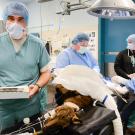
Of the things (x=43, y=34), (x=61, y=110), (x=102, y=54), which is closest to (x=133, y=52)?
(x=102, y=54)

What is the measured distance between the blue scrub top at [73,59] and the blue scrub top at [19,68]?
1231 millimetres

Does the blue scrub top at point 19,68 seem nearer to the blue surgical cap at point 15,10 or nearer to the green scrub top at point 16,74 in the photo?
the green scrub top at point 16,74

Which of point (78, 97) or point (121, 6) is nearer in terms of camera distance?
point (78, 97)

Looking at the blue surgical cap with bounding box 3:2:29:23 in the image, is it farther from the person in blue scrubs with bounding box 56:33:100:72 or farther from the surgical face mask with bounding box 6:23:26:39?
the person in blue scrubs with bounding box 56:33:100:72

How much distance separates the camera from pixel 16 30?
5.27 ft

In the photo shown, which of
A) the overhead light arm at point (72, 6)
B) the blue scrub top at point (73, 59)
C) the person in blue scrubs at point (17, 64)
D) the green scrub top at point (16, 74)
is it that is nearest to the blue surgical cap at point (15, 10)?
the person in blue scrubs at point (17, 64)

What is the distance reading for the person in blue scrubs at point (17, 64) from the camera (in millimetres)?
1614

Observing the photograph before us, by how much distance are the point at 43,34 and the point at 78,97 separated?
4.25m

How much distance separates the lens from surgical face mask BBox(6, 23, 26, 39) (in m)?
1.61

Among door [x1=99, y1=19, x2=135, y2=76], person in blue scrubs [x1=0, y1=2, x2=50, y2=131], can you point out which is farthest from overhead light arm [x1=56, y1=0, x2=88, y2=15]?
person in blue scrubs [x1=0, y1=2, x2=50, y2=131]

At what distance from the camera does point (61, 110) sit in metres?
1.21

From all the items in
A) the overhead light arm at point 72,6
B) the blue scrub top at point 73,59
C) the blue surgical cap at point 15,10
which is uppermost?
the overhead light arm at point 72,6

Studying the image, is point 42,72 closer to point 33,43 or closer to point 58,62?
point 33,43

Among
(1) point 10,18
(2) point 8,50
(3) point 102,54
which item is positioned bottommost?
(3) point 102,54
